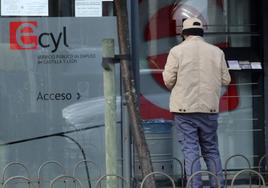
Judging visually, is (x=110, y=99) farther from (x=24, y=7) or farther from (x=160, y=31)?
(x=160, y=31)

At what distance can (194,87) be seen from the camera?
5477 mm

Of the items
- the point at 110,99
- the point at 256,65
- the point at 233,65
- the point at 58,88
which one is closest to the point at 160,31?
the point at 233,65

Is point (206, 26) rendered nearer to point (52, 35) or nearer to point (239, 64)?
point (239, 64)

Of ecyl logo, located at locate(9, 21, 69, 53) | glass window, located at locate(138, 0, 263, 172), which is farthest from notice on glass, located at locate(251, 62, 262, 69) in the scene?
ecyl logo, located at locate(9, 21, 69, 53)

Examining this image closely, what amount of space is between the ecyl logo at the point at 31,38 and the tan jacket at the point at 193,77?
5.69 feet

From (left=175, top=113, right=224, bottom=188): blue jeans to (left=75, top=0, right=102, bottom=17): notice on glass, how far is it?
1.83m

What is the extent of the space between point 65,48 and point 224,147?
2.36 meters

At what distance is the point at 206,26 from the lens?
758 cm

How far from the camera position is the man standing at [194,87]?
5.46m

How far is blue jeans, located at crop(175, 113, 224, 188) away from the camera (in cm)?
548

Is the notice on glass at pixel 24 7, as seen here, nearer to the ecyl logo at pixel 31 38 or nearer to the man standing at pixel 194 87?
the ecyl logo at pixel 31 38

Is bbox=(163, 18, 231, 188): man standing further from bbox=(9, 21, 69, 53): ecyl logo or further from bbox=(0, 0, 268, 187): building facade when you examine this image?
bbox=(9, 21, 69, 53): ecyl logo

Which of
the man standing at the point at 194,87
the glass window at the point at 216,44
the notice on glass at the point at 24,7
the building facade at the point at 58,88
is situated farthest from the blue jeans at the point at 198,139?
the notice on glass at the point at 24,7

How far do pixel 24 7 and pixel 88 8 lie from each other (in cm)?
70
